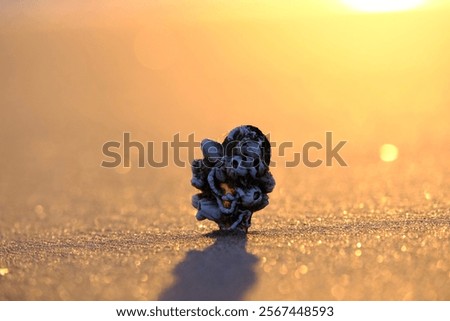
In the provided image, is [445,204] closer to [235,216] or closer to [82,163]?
[235,216]

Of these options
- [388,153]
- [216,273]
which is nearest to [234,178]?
[216,273]

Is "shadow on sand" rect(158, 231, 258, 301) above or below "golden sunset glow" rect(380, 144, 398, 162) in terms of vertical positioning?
below

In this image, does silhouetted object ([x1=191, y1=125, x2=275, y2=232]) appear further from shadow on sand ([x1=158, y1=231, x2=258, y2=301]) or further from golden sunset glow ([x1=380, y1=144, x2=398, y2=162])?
golden sunset glow ([x1=380, y1=144, x2=398, y2=162])

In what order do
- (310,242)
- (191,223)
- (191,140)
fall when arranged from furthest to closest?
(191,140) → (191,223) → (310,242)

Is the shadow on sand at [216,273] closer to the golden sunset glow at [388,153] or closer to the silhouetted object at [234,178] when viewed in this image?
the silhouetted object at [234,178]

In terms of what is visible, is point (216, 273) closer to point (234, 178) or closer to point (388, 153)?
point (234, 178)

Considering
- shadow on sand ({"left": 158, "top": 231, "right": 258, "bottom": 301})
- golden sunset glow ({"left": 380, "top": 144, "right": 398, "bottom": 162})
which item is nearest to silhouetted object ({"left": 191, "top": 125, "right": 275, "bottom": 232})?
shadow on sand ({"left": 158, "top": 231, "right": 258, "bottom": 301})
